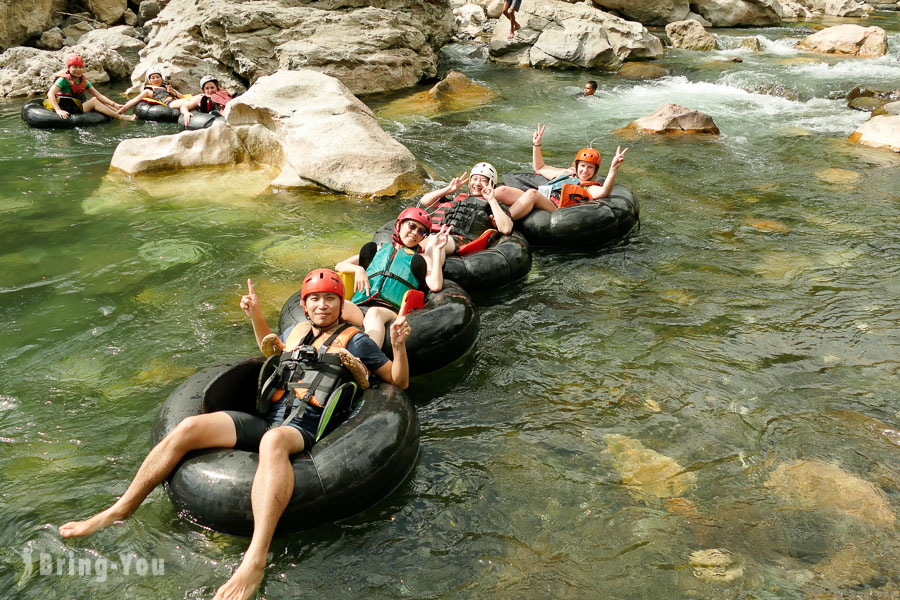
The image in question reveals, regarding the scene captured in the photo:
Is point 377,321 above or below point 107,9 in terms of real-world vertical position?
below

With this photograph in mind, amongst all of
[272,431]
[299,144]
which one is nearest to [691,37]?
[299,144]

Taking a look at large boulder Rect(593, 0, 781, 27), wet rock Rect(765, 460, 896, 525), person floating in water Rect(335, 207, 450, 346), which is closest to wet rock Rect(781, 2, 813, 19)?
large boulder Rect(593, 0, 781, 27)

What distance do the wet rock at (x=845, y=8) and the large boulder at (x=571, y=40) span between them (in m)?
15.0

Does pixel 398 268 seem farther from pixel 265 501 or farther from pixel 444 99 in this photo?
pixel 444 99

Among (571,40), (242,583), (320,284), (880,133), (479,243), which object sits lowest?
(880,133)

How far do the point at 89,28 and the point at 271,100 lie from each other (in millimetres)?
15695

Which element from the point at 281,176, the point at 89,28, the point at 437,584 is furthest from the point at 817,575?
the point at 89,28

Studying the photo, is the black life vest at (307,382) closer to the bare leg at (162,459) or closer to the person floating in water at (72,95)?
the bare leg at (162,459)

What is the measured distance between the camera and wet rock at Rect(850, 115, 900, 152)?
11797mm

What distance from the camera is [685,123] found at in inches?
519

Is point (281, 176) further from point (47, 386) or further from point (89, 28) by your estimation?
point (89, 28)

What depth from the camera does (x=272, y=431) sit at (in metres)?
3.86

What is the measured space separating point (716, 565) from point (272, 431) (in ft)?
8.56

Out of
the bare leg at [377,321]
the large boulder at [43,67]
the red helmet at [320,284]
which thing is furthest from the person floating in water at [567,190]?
the large boulder at [43,67]
